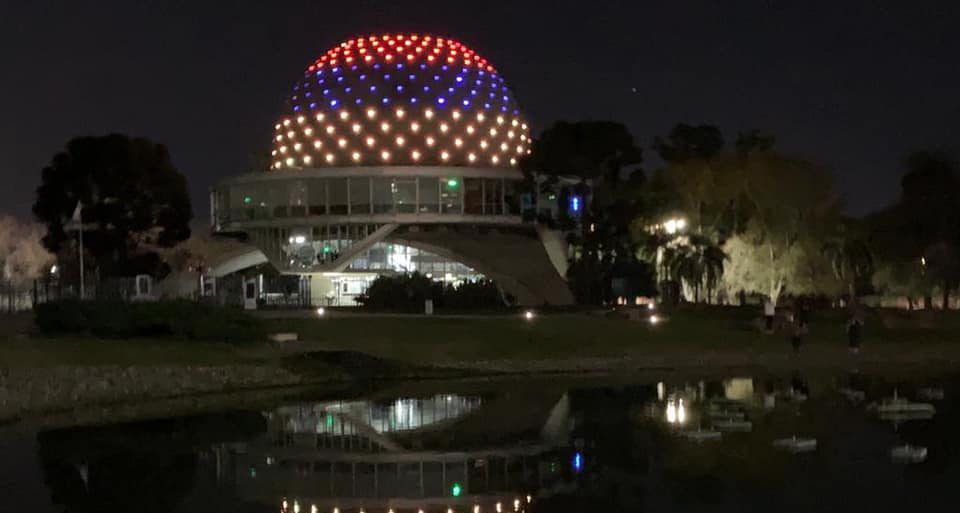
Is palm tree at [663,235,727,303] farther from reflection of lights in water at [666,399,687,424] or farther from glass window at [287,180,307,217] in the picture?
glass window at [287,180,307,217]

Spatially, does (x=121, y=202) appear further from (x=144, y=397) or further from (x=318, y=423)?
(x=318, y=423)

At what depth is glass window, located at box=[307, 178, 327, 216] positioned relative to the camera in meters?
75.5

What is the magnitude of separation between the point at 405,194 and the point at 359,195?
117 inches

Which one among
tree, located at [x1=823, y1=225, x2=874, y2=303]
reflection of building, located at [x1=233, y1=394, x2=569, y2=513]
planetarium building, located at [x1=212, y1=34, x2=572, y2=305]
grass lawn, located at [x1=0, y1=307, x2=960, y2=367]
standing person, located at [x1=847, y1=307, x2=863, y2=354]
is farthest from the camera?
planetarium building, located at [x1=212, y1=34, x2=572, y2=305]

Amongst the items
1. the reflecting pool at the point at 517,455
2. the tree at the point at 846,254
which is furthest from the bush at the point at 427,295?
the reflecting pool at the point at 517,455

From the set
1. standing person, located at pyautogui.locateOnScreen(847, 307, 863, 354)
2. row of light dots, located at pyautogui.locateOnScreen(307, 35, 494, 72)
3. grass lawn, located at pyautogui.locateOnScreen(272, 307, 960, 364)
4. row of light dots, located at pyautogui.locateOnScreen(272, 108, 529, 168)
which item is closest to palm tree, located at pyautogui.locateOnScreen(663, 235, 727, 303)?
grass lawn, located at pyautogui.locateOnScreen(272, 307, 960, 364)

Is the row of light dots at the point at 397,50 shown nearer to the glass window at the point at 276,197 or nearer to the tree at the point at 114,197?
the glass window at the point at 276,197

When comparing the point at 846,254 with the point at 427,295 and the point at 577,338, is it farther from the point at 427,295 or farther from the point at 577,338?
the point at 577,338

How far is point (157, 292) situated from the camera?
63.6 m

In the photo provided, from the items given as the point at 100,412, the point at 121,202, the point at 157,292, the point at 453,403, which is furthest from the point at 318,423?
the point at 121,202

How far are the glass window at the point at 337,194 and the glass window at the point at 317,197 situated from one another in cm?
39

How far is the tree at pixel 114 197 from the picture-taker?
67688 mm

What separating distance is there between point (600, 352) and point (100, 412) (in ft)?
53.5

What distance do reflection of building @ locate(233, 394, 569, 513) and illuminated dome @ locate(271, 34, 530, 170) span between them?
5415 cm
